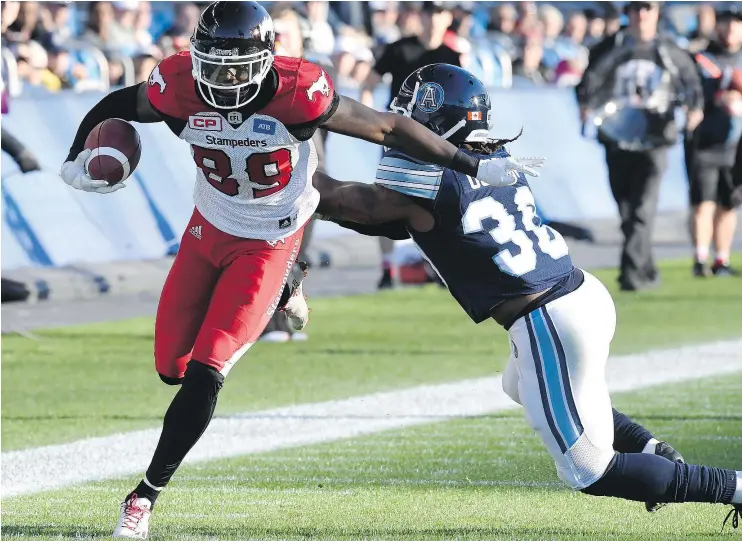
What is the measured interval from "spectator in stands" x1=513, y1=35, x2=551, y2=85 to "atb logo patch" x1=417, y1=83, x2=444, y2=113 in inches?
520

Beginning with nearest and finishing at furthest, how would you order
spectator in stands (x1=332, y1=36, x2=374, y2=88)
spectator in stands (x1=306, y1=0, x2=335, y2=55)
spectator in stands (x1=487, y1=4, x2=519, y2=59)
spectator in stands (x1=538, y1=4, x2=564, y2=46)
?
spectator in stands (x1=306, y1=0, x2=335, y2=55) < spectator in stands (x1=332, y1=36, x2=374, y2=88) < spectator in stands (x1=487, y1=4, x2=519, y2=59) < spectator in stands (x1=538, y1=4, x2=564, y2=46)

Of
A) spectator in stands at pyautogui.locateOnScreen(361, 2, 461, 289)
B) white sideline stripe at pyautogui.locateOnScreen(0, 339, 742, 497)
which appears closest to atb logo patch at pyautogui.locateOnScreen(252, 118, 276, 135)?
white sideline stripe at pyautogui.locateOnScreen(0, 339, 742, 497)

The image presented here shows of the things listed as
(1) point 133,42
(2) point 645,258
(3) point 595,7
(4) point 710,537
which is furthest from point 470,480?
(3) point 595,7

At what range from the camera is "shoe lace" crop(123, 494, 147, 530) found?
5.02 metres

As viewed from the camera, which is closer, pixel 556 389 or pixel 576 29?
pixel 556 389

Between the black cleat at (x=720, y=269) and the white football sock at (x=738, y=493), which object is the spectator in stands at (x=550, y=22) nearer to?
the black cleat at (x=720, y=269)

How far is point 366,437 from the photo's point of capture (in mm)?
7000

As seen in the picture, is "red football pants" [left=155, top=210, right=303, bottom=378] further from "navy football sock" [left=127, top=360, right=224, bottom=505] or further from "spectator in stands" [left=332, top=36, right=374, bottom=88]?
"spectator in stands" [left=332, top=36, right=374, bottom=88]

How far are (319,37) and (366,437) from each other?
7080 mm

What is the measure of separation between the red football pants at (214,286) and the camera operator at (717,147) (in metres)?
8.11

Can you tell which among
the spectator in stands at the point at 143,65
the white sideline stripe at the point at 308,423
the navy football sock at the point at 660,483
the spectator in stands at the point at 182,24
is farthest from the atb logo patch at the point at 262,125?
the spectator in stands at the point at 182,24

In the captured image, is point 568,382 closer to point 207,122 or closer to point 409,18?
point 207,122

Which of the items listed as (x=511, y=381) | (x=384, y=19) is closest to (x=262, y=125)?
(x=511, y=381)

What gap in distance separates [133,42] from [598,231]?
4658 mm
